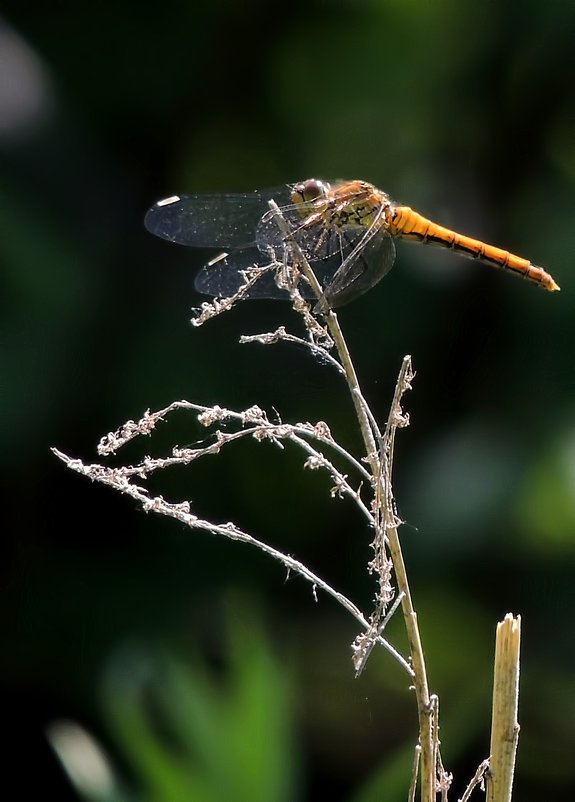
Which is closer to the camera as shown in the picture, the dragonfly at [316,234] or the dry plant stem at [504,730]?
the dry plant stem at [504,730]

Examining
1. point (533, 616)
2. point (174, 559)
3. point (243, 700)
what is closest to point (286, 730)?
point (243, 700)

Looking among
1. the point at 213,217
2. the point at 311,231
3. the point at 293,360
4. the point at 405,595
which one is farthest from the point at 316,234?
the point at 293,360

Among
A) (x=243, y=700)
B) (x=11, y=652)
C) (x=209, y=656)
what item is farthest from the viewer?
(x=11, y=652)

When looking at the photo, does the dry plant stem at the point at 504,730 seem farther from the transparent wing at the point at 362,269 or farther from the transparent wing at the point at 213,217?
the transparent wing at the point at 213,217

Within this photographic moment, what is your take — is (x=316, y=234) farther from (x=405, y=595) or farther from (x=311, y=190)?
(x=405, y=595)

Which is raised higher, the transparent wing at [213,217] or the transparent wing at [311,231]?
the transparent wing at [213,217]

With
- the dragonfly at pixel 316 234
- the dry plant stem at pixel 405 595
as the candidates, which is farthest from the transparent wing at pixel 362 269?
the dry plant stem at pixel 405 595

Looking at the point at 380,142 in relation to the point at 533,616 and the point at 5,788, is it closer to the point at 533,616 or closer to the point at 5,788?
the point at 533,616
